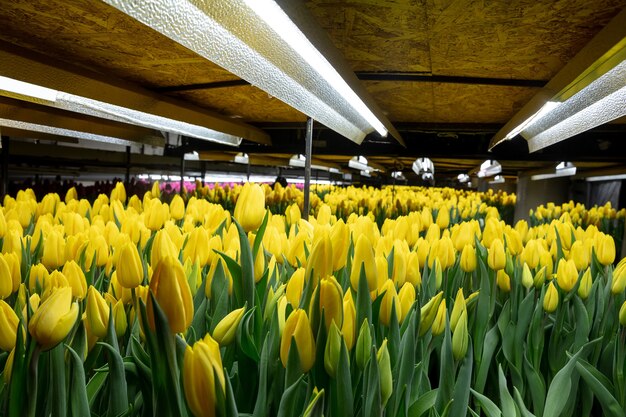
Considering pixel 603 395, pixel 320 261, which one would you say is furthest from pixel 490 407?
pixel 320 261

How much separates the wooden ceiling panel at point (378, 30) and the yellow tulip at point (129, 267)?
635mm

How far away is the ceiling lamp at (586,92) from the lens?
1.00 meters

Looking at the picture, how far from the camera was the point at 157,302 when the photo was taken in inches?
17.3

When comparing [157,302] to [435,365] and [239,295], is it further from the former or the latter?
[435,365]

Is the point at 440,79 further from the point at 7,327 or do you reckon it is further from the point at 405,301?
the point at 7,327

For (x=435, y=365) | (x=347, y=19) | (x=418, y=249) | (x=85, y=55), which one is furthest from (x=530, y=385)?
(x=85, y=55)

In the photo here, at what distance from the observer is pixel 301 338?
0.53 metres

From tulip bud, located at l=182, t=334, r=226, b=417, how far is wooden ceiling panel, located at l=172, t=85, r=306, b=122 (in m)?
1.62

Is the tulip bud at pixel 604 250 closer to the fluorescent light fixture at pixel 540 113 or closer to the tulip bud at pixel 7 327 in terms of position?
the fluorescent light fixture at pixel 540 113

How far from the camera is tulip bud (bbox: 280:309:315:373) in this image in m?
0.52

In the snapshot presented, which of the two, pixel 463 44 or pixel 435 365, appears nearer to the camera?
pixel 435 365

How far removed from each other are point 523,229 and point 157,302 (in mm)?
1282

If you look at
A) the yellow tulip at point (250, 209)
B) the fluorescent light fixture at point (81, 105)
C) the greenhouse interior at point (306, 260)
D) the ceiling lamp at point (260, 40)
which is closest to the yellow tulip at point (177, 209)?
the greenhouse interior at point (306, 260)

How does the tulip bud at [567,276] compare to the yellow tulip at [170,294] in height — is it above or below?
below
